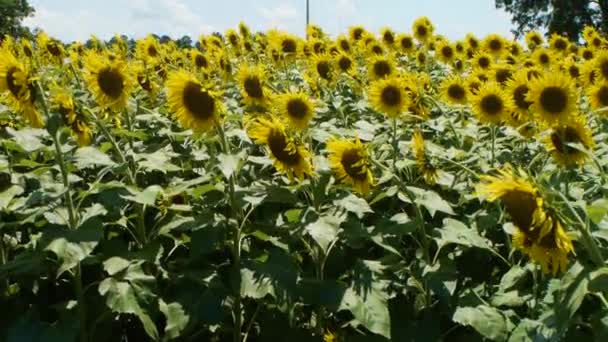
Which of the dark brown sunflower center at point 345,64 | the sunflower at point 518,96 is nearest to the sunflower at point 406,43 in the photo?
the dark brown sunflower center at point 345,64

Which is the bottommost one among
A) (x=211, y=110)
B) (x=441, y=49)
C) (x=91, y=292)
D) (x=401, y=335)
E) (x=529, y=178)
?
(x=401, y=335)

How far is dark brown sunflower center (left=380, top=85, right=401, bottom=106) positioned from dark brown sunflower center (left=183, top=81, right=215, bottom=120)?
1258 mm

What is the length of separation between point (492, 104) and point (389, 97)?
659 millimetres

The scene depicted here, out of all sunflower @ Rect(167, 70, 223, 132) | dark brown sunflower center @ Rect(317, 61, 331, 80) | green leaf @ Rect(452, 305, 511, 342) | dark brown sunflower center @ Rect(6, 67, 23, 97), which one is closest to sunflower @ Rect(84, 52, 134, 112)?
sunflower @ Rect(167, 70, 223, 132)

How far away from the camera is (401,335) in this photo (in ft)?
10.3

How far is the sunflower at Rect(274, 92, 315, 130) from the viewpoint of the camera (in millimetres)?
3861

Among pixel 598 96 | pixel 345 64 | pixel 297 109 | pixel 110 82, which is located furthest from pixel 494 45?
pixel 110 82

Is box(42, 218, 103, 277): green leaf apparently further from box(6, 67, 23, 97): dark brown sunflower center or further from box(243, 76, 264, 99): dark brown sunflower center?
box(243, 76, 264, 99): dark brown sunflower center

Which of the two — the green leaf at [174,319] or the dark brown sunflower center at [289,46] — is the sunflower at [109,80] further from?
the dark brown sunflower center at [289,46]

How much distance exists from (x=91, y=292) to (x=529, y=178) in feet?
6.74

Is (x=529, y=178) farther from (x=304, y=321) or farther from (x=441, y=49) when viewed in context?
(x=441, y=49)

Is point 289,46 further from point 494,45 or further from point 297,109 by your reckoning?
point 297,109

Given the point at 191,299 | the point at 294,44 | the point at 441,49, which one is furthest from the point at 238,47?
the point at 191,299

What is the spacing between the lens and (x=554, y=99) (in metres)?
3.69
